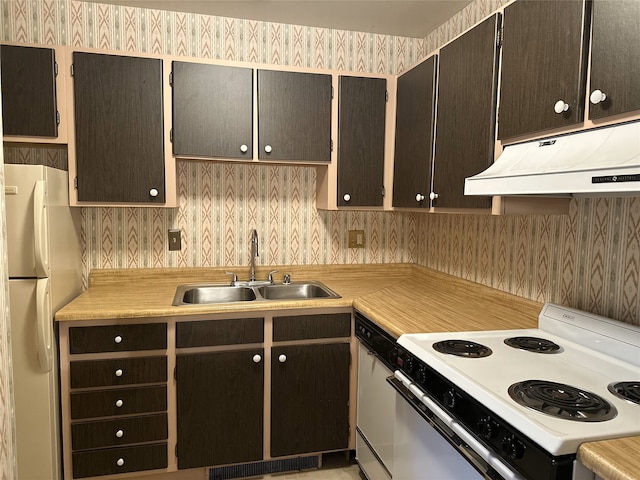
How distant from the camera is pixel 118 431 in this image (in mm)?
2039

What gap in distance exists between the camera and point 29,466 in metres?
1.91

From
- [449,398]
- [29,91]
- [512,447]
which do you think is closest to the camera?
[512,447]

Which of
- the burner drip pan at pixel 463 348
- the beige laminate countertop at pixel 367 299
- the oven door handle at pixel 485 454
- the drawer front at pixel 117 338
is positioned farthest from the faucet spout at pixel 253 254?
the oven door handle at pixel 485 454

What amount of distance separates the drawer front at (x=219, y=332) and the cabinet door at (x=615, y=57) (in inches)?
63.7

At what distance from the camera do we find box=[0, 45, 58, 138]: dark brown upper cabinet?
2.06 meters

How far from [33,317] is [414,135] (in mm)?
1966

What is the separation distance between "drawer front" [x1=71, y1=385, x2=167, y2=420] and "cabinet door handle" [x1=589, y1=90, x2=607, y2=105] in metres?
2.03

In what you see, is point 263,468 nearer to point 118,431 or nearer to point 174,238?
point 118,431

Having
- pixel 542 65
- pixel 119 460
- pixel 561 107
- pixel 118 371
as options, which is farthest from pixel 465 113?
pixel 119 460

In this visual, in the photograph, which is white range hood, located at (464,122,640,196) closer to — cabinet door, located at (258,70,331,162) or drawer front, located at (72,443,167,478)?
cabinet door, located at (258,70,331,162)

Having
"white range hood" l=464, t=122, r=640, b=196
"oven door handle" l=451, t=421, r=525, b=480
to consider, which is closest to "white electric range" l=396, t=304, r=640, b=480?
"oven door handle" l=451, t=421, r=525, b=480

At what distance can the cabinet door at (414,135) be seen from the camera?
2.18m

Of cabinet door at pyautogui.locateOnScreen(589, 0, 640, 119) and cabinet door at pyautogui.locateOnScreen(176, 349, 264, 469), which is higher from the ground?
cabinet door at pyautogui.locateOnScreen(589, 0, 640, 119)

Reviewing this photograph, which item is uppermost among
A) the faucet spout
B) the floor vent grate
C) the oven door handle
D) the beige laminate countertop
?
the faucet spout
